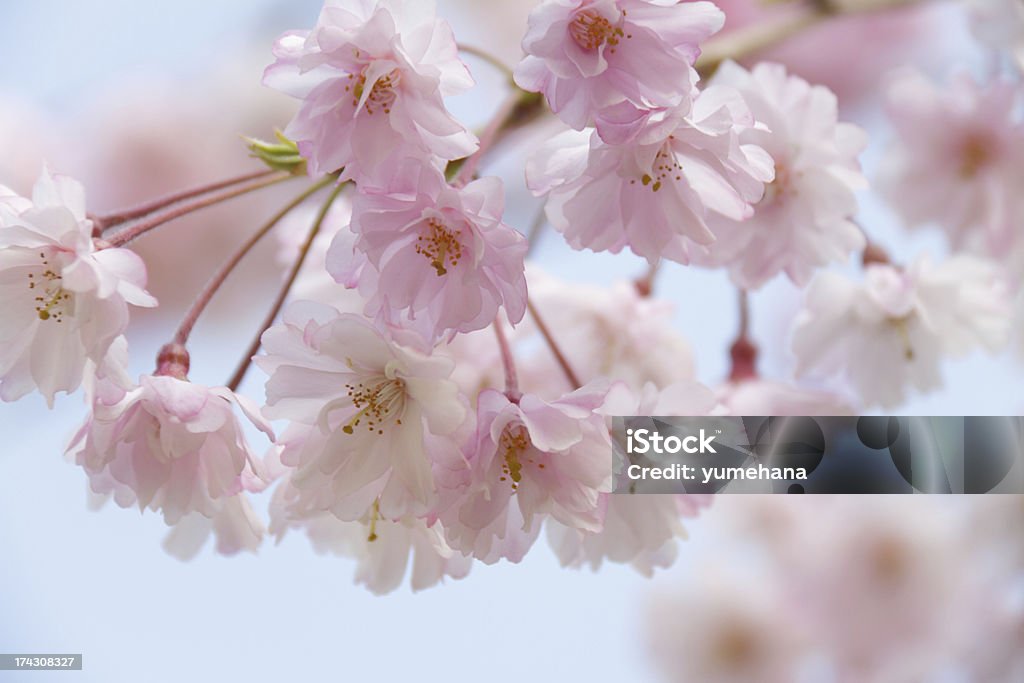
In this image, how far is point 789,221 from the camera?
68cm

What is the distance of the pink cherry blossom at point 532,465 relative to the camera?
0.50 meters

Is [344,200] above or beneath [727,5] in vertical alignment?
beneath

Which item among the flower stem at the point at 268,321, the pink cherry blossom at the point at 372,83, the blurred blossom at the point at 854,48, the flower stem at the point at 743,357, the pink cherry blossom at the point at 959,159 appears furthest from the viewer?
the blurred blossom at the point at 854,48

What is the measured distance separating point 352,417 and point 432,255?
0.34 ft

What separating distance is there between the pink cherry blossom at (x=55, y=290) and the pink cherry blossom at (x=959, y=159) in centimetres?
83

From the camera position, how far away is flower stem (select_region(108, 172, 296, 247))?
20.6 inches

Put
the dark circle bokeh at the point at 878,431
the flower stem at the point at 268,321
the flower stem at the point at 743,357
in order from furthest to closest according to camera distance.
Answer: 1. the flower stem at the point at 743,357
2. the dark circle bokeh at the point at 878,431
3. the flower stem at the point at 268,321

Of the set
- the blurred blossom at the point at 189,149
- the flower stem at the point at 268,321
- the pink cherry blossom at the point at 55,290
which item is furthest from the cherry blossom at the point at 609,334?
the blurred blossom at the point at 189,149

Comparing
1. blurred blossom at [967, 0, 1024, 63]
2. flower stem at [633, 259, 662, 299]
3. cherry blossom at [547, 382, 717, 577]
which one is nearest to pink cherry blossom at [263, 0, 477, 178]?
cherry blossom at [547, 382, 717, 577]

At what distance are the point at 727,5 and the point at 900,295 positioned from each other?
3.42ft

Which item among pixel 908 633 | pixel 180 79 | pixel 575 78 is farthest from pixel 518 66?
pixel 908 633

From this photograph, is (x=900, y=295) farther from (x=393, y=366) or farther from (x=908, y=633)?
(x=908, y=633)

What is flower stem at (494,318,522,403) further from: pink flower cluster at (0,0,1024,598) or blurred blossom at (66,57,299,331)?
blurred blossom at (66,57,299,331)

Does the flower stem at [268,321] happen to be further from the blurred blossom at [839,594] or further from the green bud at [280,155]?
the blurred blossom at [839,594]
